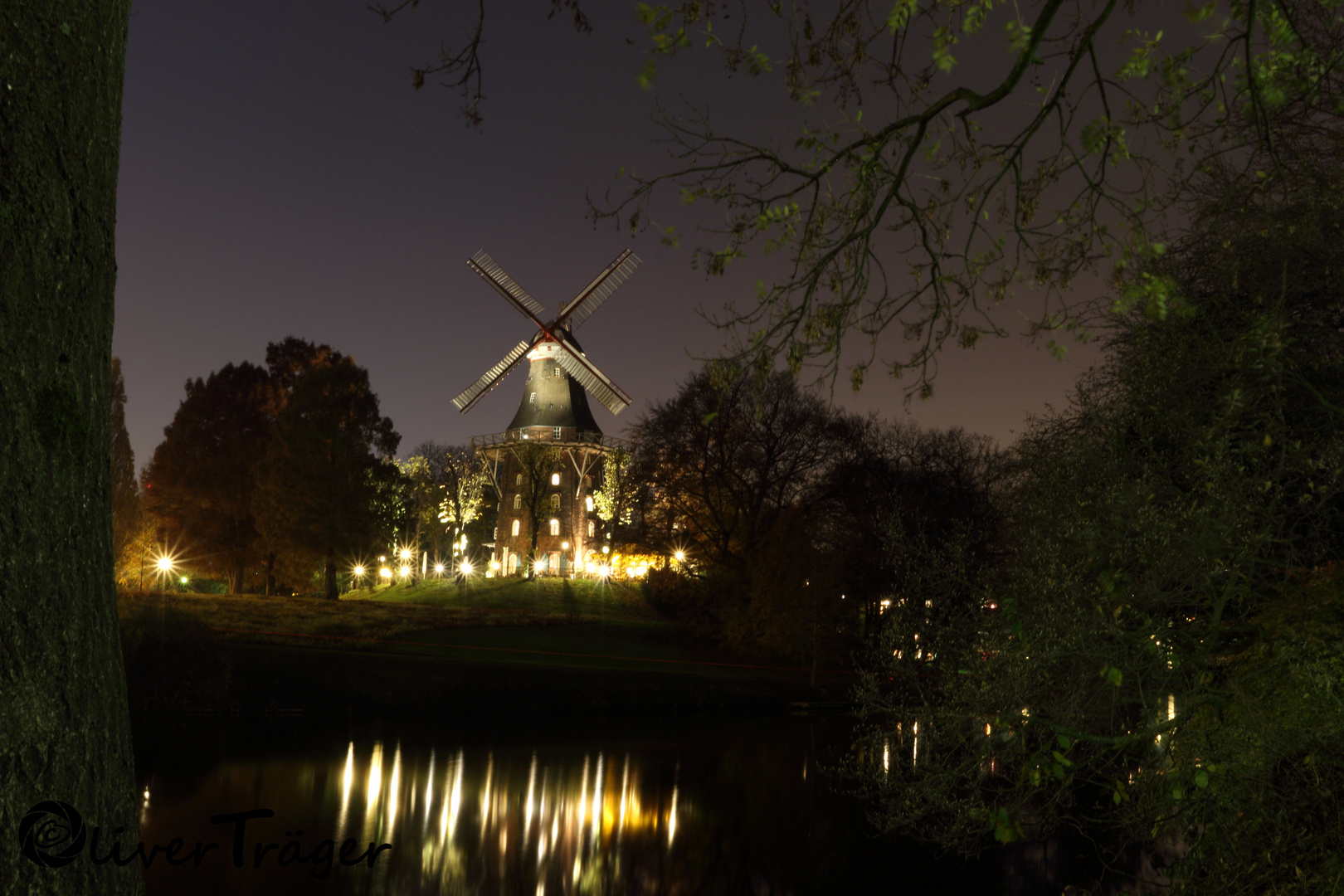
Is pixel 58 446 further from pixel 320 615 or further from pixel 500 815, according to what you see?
pixel 320 615

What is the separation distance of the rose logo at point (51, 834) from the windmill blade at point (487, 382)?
62.0 metres

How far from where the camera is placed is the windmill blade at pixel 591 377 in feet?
197

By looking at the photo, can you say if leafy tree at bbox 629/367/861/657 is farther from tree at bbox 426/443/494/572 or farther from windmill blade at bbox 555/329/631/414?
tree at bbox 426/443/494/572

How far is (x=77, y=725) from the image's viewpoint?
2473 mm

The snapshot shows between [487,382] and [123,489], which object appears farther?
[487,382]

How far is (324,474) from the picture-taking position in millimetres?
39250

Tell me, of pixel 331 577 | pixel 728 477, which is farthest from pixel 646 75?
pixel 331 577

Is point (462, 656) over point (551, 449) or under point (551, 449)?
under

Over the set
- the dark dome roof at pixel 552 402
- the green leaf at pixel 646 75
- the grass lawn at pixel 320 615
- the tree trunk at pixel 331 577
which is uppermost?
the dark dome roof at pixel 552 402

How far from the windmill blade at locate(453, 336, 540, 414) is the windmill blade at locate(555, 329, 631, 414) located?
5.03 meters

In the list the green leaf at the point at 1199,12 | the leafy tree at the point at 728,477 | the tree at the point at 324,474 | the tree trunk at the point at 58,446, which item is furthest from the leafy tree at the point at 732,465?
the tree trunk at the point at 58,446

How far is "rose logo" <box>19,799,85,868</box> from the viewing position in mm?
2332

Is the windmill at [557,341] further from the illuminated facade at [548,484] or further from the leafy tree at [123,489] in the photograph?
the leafy tree at [123,489]

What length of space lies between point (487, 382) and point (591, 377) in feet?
28.7
